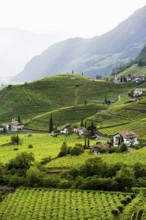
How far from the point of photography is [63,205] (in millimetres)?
69812

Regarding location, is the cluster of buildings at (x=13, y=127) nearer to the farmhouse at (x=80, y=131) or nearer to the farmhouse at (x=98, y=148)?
the farmhouse at (x=80, y=131)

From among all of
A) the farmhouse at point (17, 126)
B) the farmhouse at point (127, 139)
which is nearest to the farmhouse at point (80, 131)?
the farmhouse at point (127, 139)

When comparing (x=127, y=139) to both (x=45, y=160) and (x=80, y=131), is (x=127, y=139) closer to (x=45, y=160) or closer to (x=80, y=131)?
(x=80, y=131)

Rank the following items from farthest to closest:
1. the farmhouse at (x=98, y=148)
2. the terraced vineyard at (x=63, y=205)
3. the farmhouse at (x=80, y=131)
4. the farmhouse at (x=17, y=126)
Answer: the farmhouse at (x=17, y=126) → the farmhouse at (x=80, y=131) → the farmhouse at (x=98, y=148) → the terraced vineyard at (x=63, y=205)

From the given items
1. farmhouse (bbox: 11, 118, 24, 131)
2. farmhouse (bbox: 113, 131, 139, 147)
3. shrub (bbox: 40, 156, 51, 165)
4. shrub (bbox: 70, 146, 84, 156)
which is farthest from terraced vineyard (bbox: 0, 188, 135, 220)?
farmhouse (bbox: 11, 118, 24, 131)

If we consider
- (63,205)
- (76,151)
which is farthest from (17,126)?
(63,205)

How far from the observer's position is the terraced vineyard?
6538 centimetres

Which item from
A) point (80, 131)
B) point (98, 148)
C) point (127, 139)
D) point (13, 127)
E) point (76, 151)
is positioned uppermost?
point (13, 127)

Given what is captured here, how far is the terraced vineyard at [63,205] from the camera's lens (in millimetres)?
65375

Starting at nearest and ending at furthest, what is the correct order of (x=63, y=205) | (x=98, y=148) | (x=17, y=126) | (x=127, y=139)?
(x=63, y=205)
(x=98, y=148)
(x=127, y=139)
(x=17, y=126)

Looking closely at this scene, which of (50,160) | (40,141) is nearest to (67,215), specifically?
(50,160)

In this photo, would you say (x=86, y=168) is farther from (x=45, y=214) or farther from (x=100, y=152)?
(x=100, y=152)

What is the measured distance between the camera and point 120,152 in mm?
112438

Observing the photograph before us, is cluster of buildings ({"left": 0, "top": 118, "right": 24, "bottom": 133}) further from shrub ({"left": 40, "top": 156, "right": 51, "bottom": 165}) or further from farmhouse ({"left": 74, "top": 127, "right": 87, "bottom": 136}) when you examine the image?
shrub ({"left": 40, "top": 156, "right": 51, "bottom": 165})
